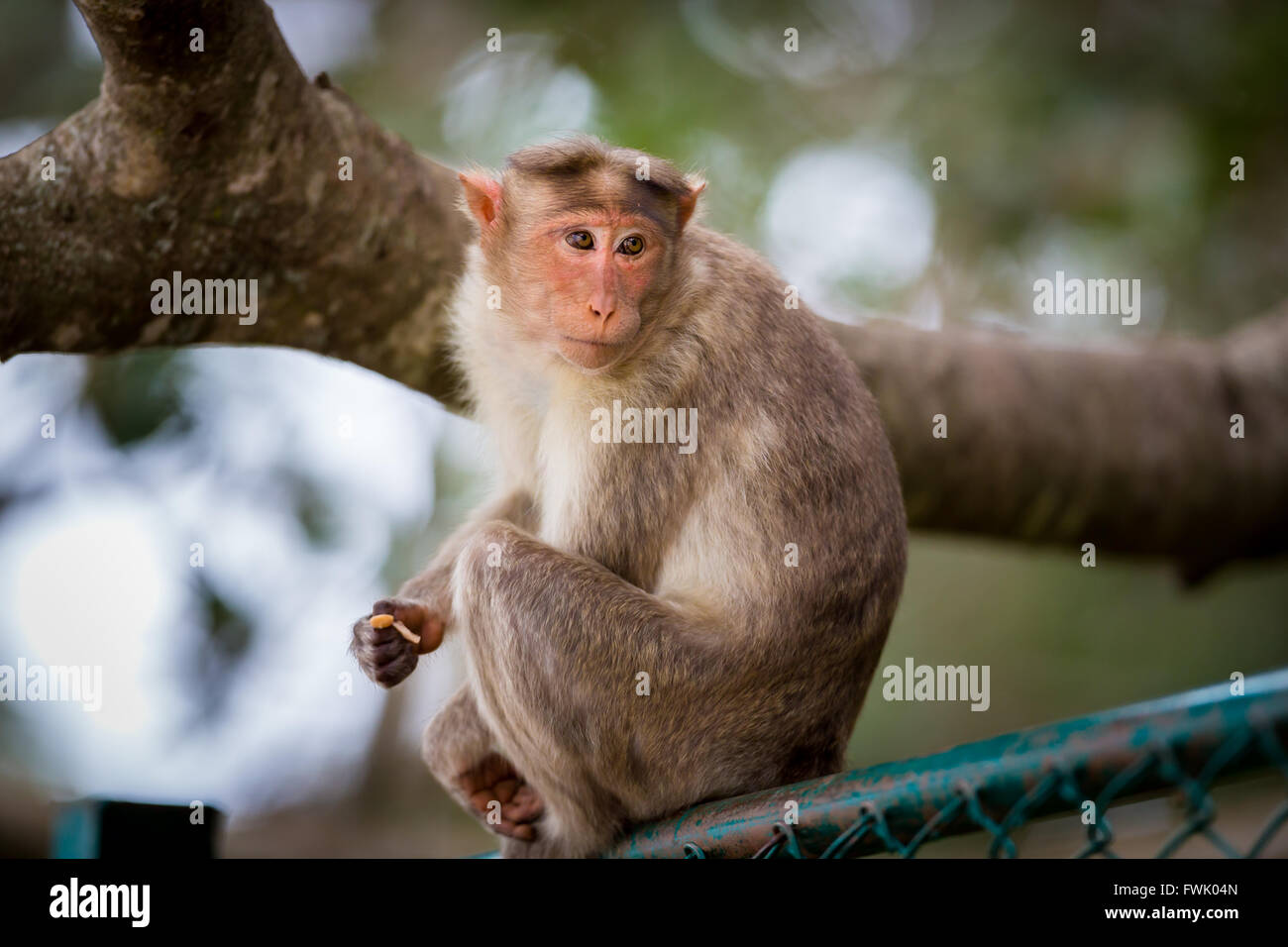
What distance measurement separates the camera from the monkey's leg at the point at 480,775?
4566 millimetres

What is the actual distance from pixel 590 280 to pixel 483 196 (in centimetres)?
79

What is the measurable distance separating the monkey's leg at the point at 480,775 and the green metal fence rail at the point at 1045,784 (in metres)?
1.36

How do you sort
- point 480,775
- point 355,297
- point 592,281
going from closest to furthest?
1. point 592,281
2. point 480,775
3. point 355,297

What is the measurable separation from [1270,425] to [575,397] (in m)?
5.99

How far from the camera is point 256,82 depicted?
190 inches

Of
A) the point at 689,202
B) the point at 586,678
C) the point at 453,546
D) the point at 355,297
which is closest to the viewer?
the point at 586,678

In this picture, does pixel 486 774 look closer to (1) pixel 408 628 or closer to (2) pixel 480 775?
(2) pixel 480 775

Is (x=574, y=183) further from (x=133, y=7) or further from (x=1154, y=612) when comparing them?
(x=1154, y=612)

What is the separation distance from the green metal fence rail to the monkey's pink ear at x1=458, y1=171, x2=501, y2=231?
2.67 m

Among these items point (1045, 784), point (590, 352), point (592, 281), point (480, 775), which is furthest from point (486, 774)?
point (1045, 784)

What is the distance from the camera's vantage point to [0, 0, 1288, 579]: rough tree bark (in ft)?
15.3

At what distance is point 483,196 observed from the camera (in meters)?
5.00

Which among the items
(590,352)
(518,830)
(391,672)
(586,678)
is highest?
(590,352)
